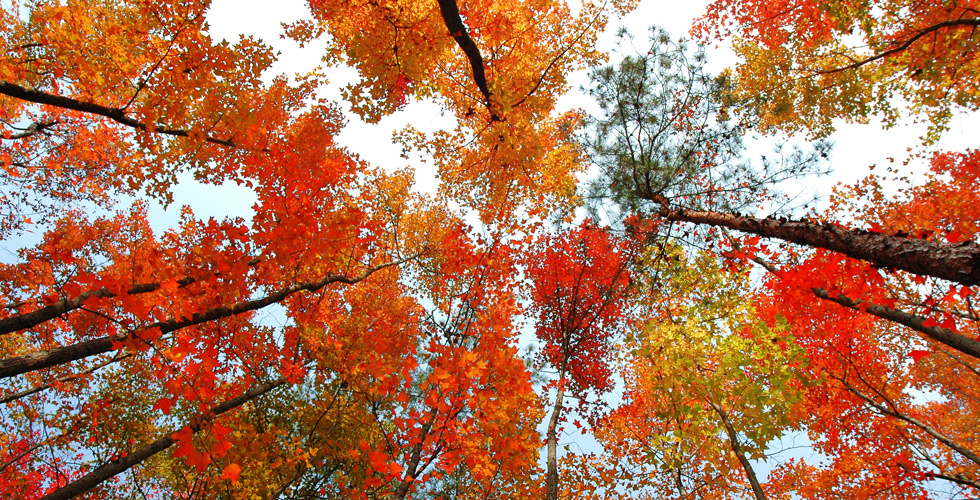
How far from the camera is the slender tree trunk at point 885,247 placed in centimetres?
342

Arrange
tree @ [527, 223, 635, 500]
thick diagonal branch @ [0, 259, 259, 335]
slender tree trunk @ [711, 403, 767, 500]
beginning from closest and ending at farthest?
thick diagonal branch @ [0, 259, 259, 335] < slender tree trunk @ [711, 403, 767, 500] < tree @ [527, 223, 635, 500]

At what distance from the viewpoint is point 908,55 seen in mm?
7590

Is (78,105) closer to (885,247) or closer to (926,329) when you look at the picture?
(885,247)

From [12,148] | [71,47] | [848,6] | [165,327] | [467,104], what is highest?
[848,6]

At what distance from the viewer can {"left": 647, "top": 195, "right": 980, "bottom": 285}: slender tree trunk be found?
342cm

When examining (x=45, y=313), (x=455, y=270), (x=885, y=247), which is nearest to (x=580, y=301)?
(x=455, y=270)

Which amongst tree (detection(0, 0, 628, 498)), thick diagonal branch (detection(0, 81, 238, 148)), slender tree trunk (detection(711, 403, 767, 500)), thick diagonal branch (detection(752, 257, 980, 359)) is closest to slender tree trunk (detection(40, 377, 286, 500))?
tree (detection(0, 0, 628, 498))

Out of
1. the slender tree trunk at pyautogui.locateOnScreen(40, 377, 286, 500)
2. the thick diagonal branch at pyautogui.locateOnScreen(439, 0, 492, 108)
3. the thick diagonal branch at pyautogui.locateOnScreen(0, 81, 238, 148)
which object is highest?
the thick diagonal branch at pyautogui.locateOnScreen(439, 0, 492, 108)

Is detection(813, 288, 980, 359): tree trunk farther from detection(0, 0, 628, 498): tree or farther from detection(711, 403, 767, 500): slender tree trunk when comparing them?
detection(0, 0, 628, 498): tree

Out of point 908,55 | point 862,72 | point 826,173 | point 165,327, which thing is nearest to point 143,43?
point 165,327

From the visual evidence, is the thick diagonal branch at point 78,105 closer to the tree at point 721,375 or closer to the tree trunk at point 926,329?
the tree at point 721,375

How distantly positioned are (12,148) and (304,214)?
9358 mm

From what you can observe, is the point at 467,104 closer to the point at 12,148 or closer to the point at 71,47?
the point at 71,47

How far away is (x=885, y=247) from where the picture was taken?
422cm
